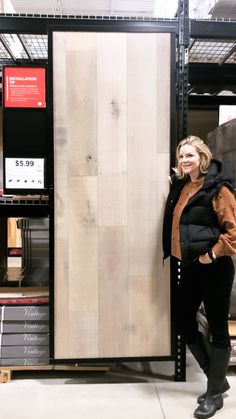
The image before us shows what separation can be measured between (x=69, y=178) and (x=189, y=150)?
73cm

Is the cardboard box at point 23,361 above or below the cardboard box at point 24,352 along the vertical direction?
below

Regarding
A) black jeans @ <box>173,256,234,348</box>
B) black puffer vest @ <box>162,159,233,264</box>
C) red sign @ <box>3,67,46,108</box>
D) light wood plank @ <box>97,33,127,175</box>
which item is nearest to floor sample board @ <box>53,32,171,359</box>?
light wood plank @ <box>97,33,127,175</box>

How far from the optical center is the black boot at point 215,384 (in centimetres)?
193

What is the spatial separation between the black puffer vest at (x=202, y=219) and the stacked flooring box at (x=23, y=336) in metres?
1.08

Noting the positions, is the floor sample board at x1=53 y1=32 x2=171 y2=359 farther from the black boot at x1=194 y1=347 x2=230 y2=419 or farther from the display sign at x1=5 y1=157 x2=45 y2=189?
the black boot at x1=194 y1=347 x2=230 y2=419

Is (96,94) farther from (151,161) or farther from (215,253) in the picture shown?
(215,253)

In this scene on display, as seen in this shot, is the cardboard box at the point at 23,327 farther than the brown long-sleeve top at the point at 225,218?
Yes

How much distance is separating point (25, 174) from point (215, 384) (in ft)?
5.27

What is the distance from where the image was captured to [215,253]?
1.82m

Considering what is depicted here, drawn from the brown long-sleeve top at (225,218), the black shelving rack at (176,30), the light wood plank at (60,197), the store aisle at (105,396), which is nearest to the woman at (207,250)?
the brown long-sleeve top at (225,218)

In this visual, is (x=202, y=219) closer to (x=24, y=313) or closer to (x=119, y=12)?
(x=24, y=313)

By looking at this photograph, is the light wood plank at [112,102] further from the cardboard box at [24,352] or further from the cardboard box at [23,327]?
the cardboard box at [24,352]

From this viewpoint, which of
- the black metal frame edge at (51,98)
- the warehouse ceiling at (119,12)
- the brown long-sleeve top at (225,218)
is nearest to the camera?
the brown long-sleeve top at (225,218)

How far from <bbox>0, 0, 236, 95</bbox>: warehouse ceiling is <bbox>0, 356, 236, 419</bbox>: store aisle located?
7.34 ft
